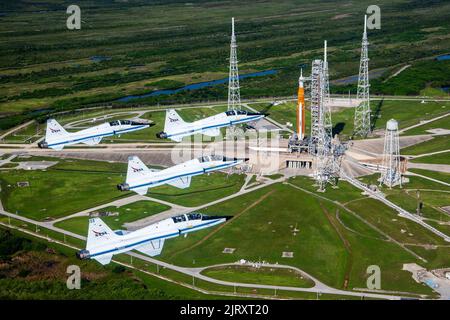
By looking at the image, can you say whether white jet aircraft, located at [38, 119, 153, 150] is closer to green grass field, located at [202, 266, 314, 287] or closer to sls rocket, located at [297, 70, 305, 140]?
sls rocket, located at [297, 70, 305, 140]

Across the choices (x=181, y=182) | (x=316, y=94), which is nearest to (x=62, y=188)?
(x=181, y=182)

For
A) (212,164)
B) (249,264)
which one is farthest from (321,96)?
(249,264)

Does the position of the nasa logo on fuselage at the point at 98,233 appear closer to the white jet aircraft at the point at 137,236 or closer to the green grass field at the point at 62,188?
the white jet aircraft at the point at 137,236

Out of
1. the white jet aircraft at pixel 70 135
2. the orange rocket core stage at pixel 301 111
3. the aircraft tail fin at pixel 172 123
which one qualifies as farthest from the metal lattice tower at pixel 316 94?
the white jet aircraft at pixel 70 135

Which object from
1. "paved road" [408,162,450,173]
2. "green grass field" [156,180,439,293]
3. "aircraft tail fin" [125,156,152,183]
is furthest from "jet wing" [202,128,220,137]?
"paved road" [408,162,450,173]

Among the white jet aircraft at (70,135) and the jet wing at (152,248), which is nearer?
the jet wing at (152,248)
